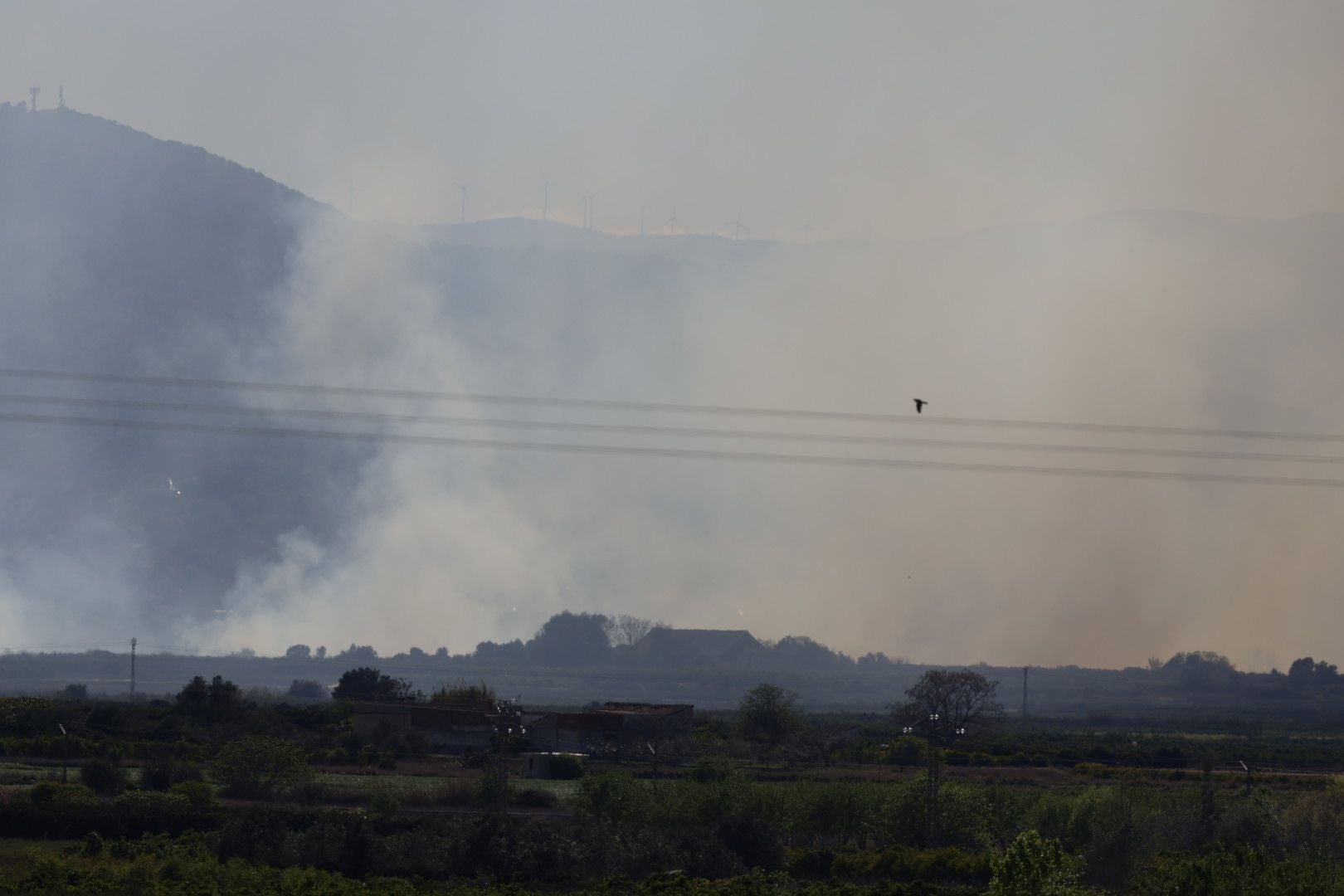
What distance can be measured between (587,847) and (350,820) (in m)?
7.59

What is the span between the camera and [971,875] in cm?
4538

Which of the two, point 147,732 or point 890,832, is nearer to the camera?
point 890,832

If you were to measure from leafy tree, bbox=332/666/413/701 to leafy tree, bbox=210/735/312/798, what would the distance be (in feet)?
172

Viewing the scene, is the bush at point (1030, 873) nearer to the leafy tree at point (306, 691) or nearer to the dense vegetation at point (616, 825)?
the dense vegetation at point (616, 825)

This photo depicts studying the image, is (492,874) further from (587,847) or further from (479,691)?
(479,691)

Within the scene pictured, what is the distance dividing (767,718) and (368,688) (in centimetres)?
3789


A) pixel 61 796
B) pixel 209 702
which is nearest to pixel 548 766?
pixel 61 796

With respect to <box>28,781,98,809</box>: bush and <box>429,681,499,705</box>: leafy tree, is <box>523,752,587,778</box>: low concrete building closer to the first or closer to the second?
<box>28,781,98,809</box>: bush

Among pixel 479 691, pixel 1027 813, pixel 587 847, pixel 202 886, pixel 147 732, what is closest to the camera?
pixel 202 886

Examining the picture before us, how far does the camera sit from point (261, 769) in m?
61.8

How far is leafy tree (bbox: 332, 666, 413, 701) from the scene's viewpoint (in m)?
118

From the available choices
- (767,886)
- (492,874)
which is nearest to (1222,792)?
(767,886)

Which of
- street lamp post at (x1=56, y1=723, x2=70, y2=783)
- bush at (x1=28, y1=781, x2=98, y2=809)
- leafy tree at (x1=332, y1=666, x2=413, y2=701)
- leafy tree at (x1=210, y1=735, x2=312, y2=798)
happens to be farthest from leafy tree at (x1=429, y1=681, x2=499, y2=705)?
bush at (x1=28, y1=781, x2=98, y2=809)

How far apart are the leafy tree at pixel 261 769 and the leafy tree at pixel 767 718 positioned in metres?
46.9
